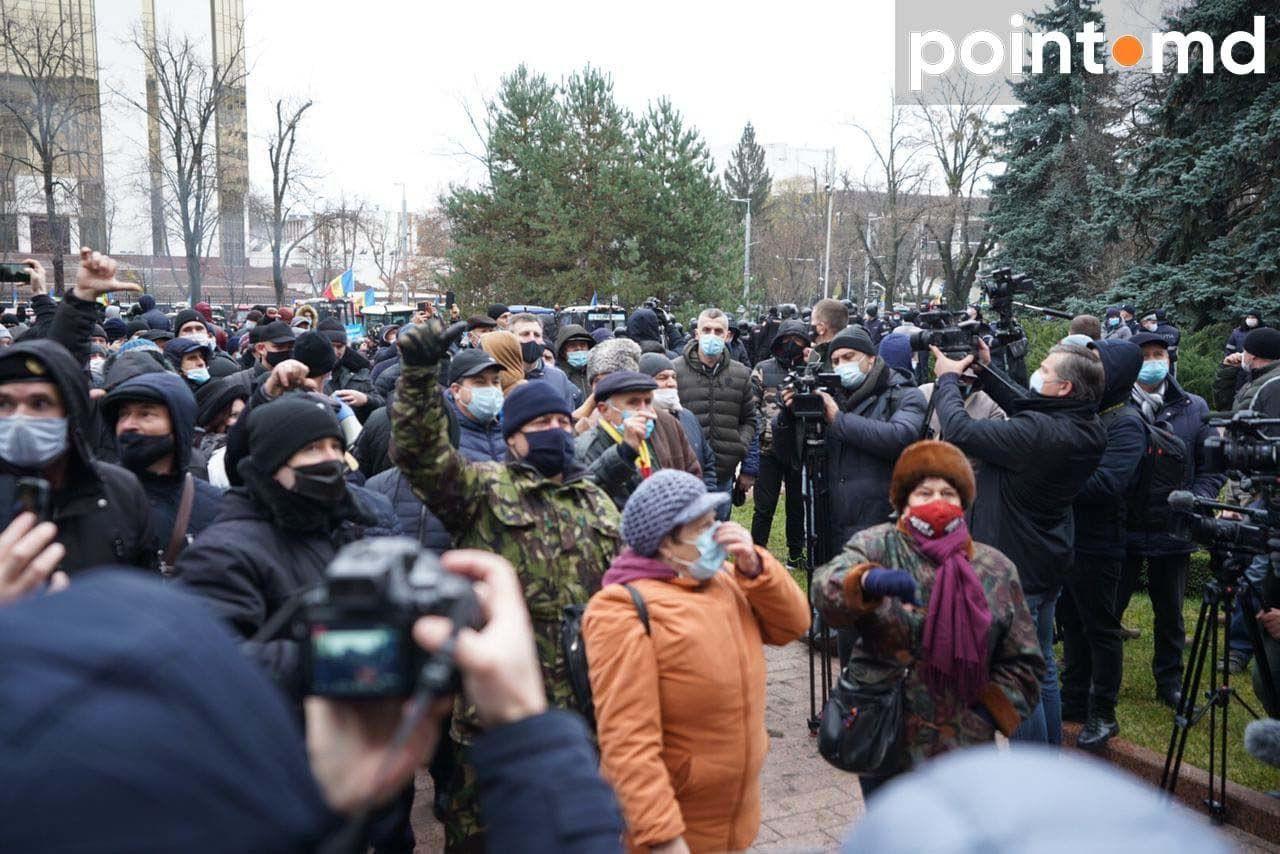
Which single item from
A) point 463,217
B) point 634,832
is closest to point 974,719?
point 634,832

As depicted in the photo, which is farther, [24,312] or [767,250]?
[767,250]

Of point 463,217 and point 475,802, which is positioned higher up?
point 463,217

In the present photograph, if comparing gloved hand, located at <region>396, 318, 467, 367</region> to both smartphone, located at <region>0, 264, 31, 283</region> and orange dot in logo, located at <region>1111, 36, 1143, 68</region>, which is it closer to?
smartphone, located at <region>0, 264, 31, 283</region>

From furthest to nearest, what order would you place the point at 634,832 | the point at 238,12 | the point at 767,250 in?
the point at 767,250
the point at 238,12
the point at 634,832

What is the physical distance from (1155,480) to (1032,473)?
5.93ft

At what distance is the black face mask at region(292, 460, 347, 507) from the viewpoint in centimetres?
324

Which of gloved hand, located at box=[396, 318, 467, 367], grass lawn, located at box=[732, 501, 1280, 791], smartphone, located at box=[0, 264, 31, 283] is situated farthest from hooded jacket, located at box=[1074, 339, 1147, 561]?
smartphone, located at box=[0, 264, 31, 283]

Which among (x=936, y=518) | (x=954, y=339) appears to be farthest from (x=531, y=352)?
(x=936, y=518)

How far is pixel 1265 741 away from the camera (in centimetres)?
414

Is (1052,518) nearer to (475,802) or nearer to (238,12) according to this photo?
(475,802)

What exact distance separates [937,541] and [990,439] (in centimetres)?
143

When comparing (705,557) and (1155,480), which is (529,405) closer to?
(705,557)

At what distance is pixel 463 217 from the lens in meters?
31.5

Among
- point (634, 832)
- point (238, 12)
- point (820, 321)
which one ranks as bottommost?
point (634, 832)
